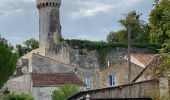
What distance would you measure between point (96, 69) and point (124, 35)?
13207 mm

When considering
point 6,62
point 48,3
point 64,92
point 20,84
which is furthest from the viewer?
point 48,3

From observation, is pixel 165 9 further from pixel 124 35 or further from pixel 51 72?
pixel 124 35

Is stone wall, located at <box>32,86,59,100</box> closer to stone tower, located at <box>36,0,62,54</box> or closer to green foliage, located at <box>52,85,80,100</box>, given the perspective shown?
green foliage, located at <box>52,85,80,100</box>

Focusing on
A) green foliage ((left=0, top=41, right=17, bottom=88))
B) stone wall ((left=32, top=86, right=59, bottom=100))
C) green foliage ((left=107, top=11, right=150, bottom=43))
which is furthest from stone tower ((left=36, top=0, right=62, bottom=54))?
green foliage ((left=0, top=41, right=17, bottom=88))

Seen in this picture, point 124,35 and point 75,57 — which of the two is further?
point 124,35

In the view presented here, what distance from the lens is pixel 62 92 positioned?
59375mm

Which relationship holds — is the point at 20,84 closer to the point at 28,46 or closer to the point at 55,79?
the point at 55,79

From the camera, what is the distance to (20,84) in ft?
215

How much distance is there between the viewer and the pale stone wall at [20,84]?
6438 cm

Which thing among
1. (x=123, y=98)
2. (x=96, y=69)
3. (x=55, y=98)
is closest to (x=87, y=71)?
(x=96, y=69)

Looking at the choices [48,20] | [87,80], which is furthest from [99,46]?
[48,20]

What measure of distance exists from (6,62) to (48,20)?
23.4m

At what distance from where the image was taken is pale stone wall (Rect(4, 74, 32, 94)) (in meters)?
64.4

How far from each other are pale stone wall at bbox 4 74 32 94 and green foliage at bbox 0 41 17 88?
563cm
